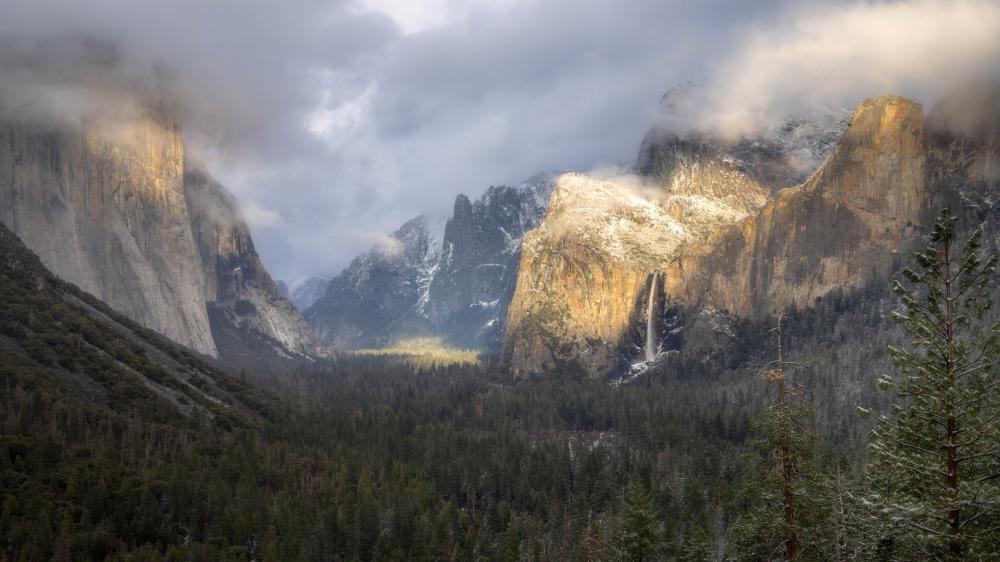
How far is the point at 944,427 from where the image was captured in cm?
2320

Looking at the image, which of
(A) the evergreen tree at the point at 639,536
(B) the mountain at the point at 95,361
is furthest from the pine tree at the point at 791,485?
(B) the mountain at the point at 95,361

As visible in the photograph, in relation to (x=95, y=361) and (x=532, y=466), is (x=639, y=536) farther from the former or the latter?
(x=95, y=361)

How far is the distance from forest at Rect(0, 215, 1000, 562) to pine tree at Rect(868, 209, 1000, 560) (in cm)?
7

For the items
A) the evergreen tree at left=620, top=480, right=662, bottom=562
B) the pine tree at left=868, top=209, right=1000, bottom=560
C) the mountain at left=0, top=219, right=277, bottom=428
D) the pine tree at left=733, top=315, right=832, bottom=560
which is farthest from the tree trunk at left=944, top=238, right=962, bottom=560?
the mountain at left=0, top=219, right=277, bottom=428

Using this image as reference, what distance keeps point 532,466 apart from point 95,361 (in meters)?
80.5

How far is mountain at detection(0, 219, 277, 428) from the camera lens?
12044 cm

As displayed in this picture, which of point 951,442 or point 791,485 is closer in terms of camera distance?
point 951,442

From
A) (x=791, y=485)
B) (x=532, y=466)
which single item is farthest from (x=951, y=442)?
(x=532, y=466)

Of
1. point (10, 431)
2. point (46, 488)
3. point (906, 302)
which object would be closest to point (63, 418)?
point (10, 431)

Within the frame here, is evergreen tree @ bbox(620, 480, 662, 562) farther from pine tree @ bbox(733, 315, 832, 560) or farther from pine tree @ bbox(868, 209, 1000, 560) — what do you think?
pine tree @ bbox(868, 209, 1000, 560)

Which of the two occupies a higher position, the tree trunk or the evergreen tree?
the tree trunk

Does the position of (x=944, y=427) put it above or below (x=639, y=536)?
above

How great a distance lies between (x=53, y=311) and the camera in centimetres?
14112

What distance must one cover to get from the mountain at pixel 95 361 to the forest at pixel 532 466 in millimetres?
607
